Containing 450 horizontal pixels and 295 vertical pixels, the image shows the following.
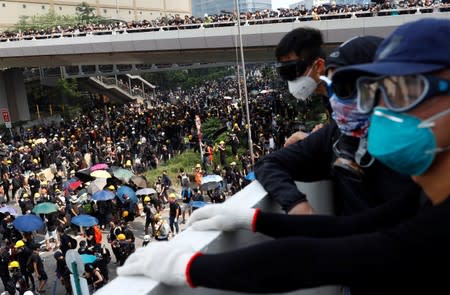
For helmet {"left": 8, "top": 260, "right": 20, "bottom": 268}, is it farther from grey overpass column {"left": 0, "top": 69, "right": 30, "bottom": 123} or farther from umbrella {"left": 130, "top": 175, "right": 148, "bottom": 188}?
grey overpass column {"left": 0, "top": 69, "right": 30, "bottom": 123}

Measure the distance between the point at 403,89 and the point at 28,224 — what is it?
12159 mm

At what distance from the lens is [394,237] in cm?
111

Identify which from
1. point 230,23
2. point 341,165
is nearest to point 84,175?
point 230,23

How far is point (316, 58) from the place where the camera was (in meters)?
2.47

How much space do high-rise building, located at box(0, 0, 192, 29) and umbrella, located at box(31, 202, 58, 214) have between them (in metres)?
43.7

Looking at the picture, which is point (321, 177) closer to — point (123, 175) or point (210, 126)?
point (123, 175)

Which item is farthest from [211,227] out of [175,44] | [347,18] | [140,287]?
[175,44]

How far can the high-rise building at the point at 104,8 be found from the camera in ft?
172

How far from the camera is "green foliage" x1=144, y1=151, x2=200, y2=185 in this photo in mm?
20031

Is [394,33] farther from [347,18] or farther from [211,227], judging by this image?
[347,18]

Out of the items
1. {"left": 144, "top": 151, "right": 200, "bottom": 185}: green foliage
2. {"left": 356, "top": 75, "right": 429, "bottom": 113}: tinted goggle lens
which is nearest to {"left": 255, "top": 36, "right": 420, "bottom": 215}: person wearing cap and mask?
{"left": 356, "top": 75, "right": 429, "bottom": 113}: tinted goggle lens

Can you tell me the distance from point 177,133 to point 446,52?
23.8m

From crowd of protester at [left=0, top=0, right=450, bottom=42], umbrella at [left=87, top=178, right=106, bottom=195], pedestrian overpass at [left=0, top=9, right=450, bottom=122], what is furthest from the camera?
pedestrian overpass at [left=0, top=9, right=450, bottom=122]

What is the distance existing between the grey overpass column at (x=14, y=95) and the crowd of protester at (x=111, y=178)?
8.16 m
